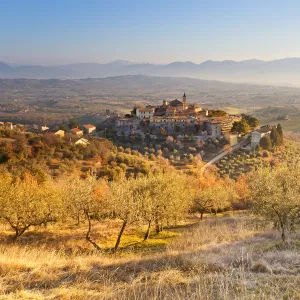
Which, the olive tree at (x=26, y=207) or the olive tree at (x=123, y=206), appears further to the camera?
the olive tree at (x=26, y=207)

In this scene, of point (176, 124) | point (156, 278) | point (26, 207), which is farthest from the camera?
point (176, 124)

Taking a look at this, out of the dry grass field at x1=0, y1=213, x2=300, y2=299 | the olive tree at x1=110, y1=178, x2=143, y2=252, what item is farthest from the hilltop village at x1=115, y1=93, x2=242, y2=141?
the dry grass field at x1=0, y1=213, x2=300, y2=299

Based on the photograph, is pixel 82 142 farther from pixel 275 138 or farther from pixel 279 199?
pixel 279 199

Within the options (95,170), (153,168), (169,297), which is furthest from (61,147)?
(169,297)

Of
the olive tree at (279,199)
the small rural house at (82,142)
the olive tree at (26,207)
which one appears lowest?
the small rural house at (82,142)

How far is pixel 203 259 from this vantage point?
861 cm

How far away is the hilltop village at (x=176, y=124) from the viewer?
65.4 m

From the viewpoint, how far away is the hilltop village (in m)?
65.4

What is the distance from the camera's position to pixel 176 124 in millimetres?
69438

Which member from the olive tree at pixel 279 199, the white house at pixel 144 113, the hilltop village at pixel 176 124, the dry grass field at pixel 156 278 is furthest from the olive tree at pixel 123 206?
the white house at pixel 144 113

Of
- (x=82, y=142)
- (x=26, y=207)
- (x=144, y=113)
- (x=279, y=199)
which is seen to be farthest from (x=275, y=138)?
(x=26, y=207)

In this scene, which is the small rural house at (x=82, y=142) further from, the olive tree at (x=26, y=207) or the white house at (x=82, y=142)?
the olive tree at (x=26, y=207)

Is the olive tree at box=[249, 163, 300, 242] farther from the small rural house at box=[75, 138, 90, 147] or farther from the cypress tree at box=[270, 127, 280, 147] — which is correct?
the cypress tree at box=[270, 127, 280, 147]

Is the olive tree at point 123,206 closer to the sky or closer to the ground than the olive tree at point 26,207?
closer to the sky
